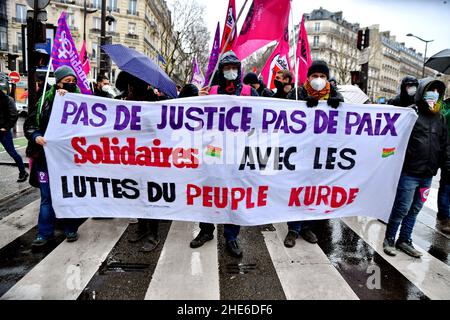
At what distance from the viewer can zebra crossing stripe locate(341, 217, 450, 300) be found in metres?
3.12

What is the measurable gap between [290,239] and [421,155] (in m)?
1.84

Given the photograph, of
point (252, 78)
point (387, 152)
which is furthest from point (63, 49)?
point (387, 152)

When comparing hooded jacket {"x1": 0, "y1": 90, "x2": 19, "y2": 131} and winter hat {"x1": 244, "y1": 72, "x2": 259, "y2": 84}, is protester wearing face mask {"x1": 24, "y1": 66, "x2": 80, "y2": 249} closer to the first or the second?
hooded jacket {"x1": 0, "y1": 90, "x2": 19, "y2": 131}

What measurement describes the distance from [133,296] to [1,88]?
581 centimetres

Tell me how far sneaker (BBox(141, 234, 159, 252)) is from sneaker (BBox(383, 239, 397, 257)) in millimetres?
2823

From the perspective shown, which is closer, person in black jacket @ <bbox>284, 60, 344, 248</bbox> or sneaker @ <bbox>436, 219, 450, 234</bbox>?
person in black jacket @ <bbox>284, 60, 344, 248</bbox>

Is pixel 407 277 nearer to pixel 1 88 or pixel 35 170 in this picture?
pixel 35 170

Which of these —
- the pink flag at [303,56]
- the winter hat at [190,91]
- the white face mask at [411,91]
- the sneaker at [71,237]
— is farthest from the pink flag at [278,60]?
the sneaker at [71,237]

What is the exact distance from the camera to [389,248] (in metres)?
3.89

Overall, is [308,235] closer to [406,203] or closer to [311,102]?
[406,203]

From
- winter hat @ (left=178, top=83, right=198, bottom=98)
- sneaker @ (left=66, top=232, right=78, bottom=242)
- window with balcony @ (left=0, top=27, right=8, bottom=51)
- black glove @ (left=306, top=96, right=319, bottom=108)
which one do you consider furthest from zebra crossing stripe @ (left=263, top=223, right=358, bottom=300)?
window with balcony @ (left=0, top=27, right=8, bottom=51)

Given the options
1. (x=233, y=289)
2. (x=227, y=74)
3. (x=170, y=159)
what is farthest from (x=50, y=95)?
(x=233, y=289)

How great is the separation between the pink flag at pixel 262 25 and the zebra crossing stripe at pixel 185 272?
2.77m
